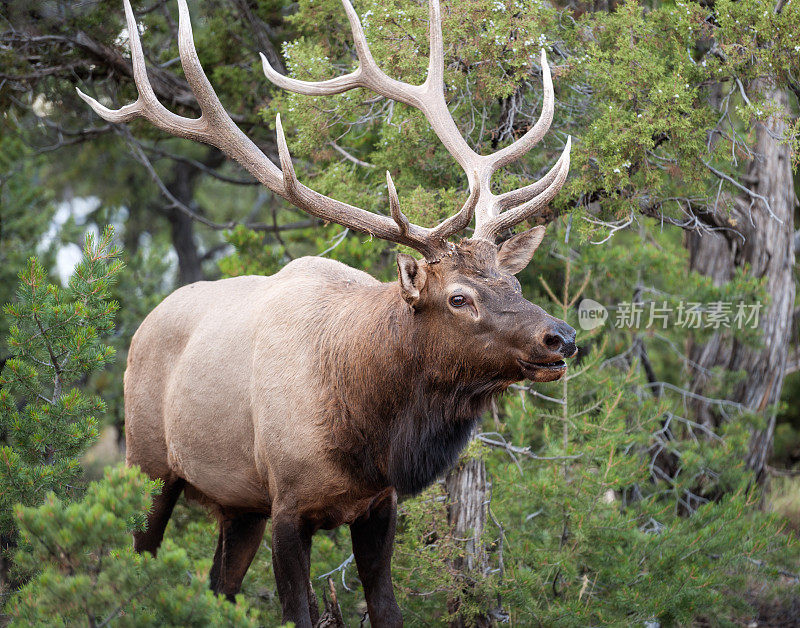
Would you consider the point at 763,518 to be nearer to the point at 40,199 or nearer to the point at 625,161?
the point at 625,161

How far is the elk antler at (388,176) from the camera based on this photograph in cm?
402

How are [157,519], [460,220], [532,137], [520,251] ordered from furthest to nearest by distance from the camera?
[157,519] < [532,137] < [520,251] < [460,220]

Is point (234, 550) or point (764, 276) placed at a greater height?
point (764, 276)

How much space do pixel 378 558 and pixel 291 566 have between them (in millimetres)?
513

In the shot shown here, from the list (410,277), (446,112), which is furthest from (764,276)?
(410,277)

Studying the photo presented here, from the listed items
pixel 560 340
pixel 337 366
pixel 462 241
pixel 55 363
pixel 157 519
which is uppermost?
pixel 462 241

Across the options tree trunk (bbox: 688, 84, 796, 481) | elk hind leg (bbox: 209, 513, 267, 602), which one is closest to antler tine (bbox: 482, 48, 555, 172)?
elk hind leg (bbox: 209, 513, 267, 602)

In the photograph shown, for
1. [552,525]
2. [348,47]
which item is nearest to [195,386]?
[552,525]

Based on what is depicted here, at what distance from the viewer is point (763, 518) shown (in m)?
6.23

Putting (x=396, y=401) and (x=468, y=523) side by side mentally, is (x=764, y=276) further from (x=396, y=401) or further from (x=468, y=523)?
(x=396, y=401)

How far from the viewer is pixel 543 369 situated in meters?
3.69

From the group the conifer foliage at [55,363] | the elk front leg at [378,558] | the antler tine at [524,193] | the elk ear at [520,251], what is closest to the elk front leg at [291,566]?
the elk front leg at [378,558]

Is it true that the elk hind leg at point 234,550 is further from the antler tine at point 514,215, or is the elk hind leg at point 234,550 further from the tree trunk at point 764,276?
the tree trunk at point 764,276

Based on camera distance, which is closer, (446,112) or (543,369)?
(543,369)
